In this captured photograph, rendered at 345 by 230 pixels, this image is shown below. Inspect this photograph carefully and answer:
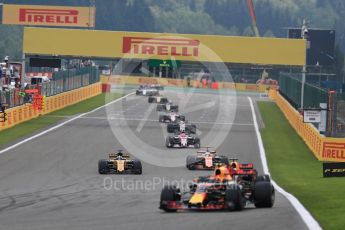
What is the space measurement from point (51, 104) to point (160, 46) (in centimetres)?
857

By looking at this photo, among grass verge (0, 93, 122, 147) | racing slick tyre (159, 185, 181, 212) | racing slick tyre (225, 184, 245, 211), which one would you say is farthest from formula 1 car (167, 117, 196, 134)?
racing slick tyre (225, 184, 245, 211)

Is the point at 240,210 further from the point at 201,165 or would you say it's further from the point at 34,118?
the point at 34,118

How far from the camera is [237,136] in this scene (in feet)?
173

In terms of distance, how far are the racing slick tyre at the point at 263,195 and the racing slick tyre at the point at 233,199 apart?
788 millimetres

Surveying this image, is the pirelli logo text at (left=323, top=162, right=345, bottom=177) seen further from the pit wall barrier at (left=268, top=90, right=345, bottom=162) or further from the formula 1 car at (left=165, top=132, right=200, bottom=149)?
the formula 1 car at (left=165, top=132, right=200, bottom=149)

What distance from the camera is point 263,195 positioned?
21391 mm

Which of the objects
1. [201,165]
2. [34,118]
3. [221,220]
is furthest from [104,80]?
[221,220]

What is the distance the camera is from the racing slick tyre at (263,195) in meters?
21.4

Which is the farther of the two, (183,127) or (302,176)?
(183,127)

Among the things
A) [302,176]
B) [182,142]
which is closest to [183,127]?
[182,142]

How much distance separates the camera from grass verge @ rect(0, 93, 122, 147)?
49.0m

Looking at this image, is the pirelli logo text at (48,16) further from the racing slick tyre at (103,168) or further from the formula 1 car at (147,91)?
the racing slick tyre at (103,168)

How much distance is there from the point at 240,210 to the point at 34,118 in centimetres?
4207

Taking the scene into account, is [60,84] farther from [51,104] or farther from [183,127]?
[183,127]
